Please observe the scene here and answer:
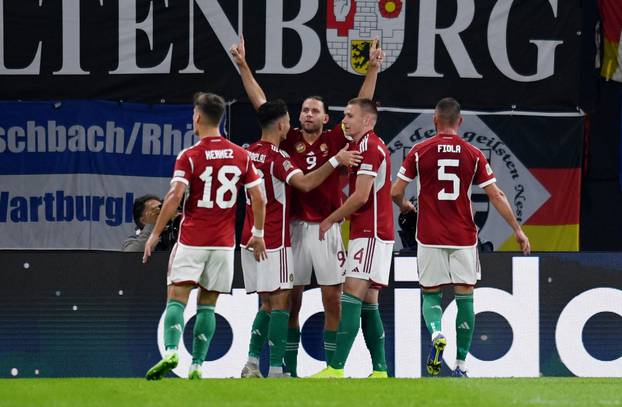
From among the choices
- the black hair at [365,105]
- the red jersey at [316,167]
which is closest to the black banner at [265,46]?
the red jersey at [316,167]

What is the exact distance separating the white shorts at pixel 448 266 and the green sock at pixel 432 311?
9cm

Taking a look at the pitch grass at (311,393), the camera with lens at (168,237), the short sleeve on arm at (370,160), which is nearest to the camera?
the pitch grass at (311,393)

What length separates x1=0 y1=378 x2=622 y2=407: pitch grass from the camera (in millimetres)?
7969

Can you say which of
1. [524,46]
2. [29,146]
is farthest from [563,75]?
[29,146]

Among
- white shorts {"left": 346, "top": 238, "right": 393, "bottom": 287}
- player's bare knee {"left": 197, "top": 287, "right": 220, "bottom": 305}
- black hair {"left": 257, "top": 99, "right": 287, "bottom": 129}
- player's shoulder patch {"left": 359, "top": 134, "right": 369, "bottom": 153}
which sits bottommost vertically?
player's bare knee {"left": 197, "top": 287, "right": 220, "bottom": 305}

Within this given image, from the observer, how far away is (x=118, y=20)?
47.0 feet

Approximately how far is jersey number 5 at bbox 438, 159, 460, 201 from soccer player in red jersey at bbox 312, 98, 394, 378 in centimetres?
40

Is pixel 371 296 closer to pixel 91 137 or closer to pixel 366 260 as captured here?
pixel 366 260

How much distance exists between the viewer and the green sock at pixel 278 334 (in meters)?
10.1

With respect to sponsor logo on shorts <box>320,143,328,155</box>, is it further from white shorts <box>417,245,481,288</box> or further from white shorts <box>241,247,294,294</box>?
white shorts <box>417,245,481,288</box>

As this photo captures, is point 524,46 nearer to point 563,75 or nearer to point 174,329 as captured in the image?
point 563,75

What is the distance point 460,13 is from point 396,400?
23.7 ft

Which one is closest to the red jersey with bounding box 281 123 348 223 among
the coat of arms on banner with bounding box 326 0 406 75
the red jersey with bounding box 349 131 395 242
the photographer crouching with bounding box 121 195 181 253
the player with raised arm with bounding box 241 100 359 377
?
the player with raised arm with bounding box 241 100 359 377

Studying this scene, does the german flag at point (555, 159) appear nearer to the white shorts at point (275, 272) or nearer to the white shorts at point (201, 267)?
the white shorts at point (275, 272)
